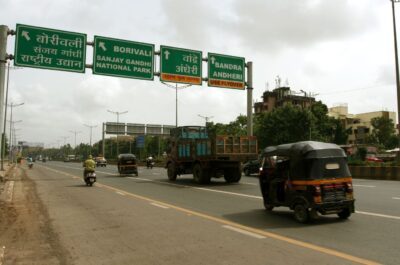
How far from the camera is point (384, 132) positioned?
9444 cm

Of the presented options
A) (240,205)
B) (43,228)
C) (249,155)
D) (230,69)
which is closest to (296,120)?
(230,69)

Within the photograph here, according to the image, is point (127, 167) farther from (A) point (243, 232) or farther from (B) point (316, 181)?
(A) point (243, 232)

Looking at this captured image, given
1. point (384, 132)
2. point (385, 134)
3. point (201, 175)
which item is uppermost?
point (384, 132)

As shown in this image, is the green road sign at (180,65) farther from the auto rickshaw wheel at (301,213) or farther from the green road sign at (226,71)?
the auto rickshaw wheel at (301,213)

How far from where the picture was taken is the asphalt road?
23.1ft

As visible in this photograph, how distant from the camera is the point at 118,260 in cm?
700

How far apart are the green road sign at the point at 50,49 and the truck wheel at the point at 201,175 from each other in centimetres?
812

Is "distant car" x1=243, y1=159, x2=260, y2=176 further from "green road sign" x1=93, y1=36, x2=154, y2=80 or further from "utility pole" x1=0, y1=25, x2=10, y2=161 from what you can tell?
"utility pole" x1=0, y1=25, x2=10, y2=161

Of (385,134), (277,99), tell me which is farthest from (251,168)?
(277,99)

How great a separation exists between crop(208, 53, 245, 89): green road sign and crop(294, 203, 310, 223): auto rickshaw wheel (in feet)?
57.2

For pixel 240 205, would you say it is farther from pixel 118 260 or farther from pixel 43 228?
pixel 118 260

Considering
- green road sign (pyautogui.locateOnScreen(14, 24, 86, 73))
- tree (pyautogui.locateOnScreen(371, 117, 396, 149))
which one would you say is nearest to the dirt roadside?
green road sign (pyautogui.locateOnScreen(14, 24, 86, 73))

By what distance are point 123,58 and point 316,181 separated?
1674 centimetres

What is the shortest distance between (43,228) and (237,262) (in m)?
5.58
